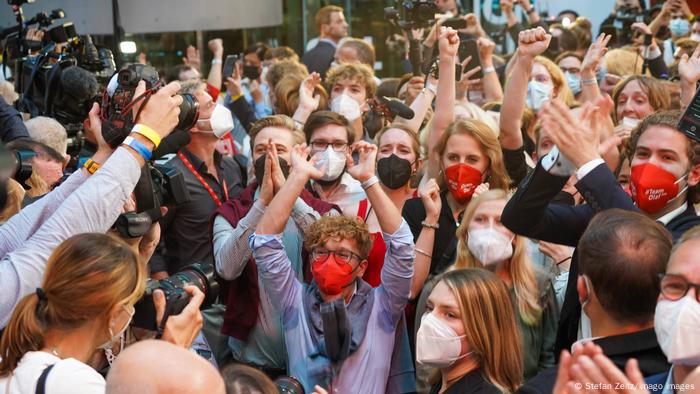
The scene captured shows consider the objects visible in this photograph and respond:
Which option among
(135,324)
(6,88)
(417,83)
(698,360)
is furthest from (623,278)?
Result: (6,88)

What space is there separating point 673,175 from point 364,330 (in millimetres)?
1333

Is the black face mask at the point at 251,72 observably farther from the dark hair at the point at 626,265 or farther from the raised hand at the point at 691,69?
the dark hair at the point at 626,265

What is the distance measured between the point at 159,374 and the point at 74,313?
66 cm

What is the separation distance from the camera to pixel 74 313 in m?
2.77

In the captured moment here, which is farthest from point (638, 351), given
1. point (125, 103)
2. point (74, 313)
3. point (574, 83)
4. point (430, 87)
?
point (574, 83)

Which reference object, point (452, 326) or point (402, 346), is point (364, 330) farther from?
point (452, 326)

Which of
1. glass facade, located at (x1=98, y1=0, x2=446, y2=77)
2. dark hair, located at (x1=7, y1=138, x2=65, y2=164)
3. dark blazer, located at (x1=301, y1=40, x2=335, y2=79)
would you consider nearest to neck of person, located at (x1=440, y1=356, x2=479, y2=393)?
dark hair, located at (x1=7, y1=138, x2=65, y2=164)

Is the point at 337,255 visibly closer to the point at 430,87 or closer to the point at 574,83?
the point at 430,87

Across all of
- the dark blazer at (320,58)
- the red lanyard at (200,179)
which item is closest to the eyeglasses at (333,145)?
the red lanyard at (200,179)

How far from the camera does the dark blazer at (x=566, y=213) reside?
3299 mm

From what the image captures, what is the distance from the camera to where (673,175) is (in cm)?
351

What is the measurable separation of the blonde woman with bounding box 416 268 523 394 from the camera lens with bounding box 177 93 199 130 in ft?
3.54

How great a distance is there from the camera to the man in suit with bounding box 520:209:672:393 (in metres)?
2.68

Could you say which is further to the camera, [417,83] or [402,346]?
[417,83]
